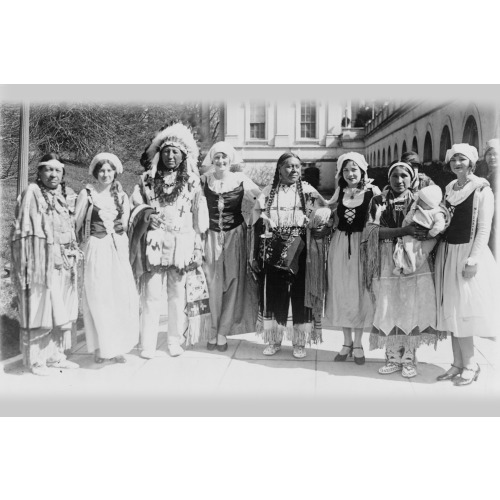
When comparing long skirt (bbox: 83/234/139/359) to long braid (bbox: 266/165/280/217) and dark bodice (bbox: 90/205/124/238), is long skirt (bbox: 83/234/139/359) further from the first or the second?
long braid (bbox: 266/165/280/217)

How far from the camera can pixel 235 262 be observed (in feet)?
16.9

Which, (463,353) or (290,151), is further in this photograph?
(290,151)

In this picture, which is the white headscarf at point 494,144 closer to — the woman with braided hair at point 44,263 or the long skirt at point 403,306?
the long skirt at point 403,306

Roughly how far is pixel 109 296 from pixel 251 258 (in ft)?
4.02

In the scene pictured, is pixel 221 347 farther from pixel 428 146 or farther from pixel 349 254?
pixel 428 146

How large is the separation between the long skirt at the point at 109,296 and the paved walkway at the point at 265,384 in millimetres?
234

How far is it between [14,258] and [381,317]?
116 inches

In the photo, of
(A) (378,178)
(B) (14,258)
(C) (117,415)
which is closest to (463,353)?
(A) (378,178)

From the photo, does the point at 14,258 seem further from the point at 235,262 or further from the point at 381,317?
the point at 381,317

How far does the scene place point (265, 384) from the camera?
4.80 metres

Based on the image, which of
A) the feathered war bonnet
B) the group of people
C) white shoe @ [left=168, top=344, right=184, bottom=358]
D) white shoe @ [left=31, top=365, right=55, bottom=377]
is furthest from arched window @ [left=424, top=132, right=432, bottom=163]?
white shoe @ [left=31, top=365, right=55, bottom=377]

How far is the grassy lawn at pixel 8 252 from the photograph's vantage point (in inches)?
193

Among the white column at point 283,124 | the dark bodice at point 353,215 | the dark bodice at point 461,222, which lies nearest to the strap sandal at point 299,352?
the dark bodice at point 353,215

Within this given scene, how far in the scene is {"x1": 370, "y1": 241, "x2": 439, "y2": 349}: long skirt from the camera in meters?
4.66
